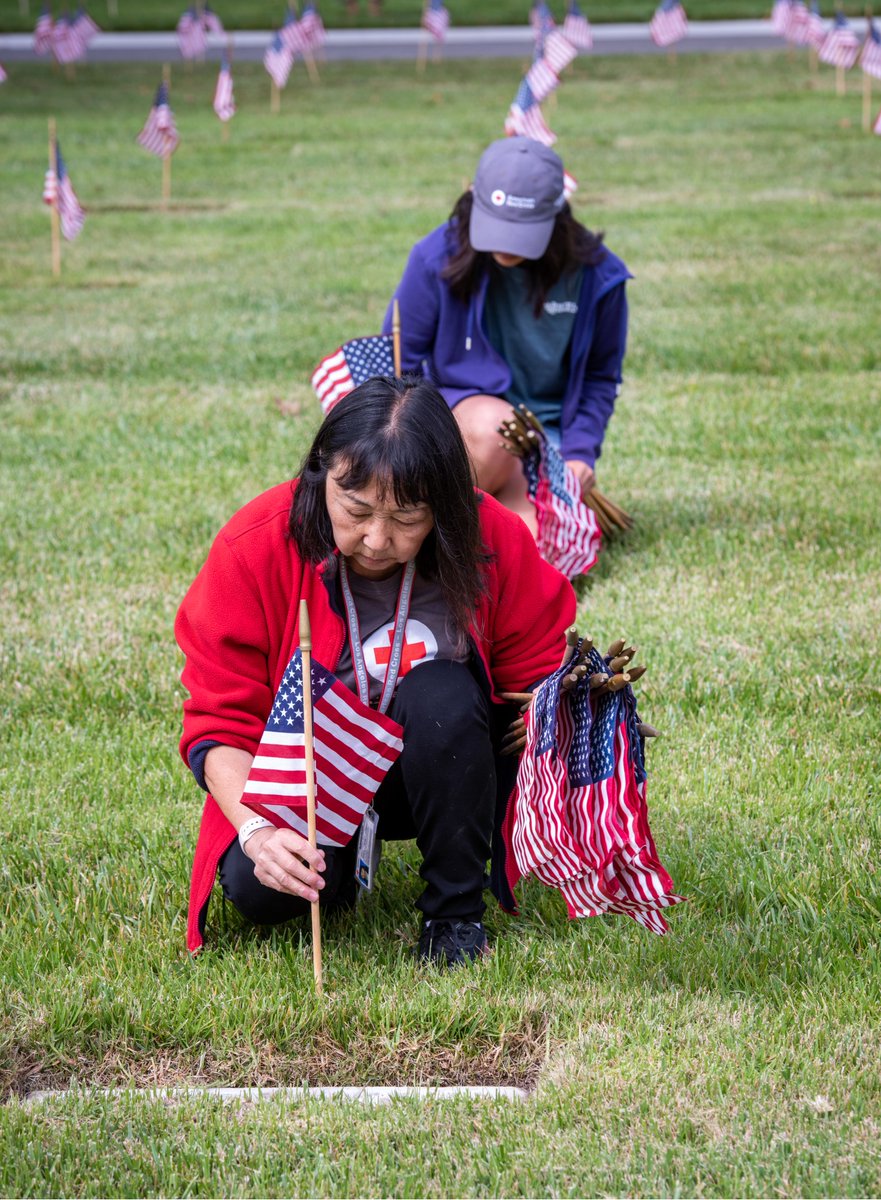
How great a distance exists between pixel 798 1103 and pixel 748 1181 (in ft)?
0.76

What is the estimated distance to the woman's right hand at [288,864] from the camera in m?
2.80

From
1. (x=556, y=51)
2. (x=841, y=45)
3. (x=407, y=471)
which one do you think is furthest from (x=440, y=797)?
(x=841, y=45)

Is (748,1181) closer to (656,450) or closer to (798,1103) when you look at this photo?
(798,1103)

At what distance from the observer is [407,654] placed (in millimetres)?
3182

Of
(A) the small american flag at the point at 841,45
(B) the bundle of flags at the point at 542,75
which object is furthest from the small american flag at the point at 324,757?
(A) the small american flag at the point at 841,45

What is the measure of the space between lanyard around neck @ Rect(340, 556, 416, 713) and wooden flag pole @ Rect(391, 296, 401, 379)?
2.05 metres

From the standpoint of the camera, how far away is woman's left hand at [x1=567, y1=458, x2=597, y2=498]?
5371 millimetres

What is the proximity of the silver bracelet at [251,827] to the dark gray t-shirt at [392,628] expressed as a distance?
373 mm

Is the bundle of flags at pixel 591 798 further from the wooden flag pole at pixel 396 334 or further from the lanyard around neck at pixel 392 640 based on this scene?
the wooden flag pole at pixel 396 334

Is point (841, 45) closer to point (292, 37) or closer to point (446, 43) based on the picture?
point (292, 37)

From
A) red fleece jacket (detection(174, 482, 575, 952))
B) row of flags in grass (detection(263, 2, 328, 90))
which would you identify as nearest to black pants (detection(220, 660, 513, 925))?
red fleece jacket (detection(174, 482, 575, 952))

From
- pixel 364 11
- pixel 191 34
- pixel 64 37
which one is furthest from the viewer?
pixel 364 11

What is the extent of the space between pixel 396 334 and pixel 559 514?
797mm

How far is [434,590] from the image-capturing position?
3.15 metres
